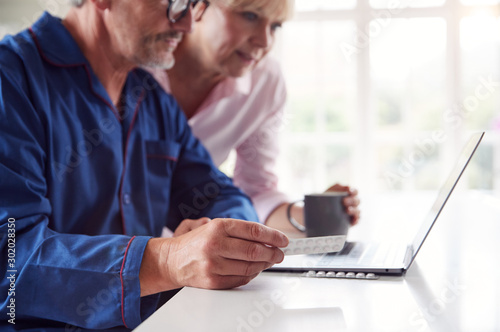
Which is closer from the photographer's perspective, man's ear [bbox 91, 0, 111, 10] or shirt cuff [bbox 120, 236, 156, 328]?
shirt cuff [bbox 120, 236, 156, 328]

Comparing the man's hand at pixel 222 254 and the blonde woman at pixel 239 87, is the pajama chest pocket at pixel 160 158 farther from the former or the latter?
the man's hand at pixel 222 254

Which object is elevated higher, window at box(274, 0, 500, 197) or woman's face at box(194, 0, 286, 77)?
woman's face at box(194, 0, 286, 77)

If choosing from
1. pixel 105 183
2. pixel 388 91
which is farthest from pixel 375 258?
pixel 388 91

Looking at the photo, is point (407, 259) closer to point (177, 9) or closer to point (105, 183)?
point (105, 183)

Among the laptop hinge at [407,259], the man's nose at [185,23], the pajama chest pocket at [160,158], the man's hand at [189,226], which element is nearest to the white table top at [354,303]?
the laptop hinge at [407,259]

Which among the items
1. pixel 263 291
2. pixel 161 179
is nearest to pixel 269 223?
pixel 161 179

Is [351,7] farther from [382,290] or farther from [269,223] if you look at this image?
[382,290]

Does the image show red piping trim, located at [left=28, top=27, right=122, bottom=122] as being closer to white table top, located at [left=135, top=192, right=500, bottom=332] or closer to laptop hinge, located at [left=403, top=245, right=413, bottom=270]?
white table top, located at [left=135, top=192, right=500, bottom=332]

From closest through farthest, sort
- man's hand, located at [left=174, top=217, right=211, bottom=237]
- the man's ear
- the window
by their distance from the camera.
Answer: man's hand, located at [left=174, top=217, right=211, bottom=237], the man's ear, the window

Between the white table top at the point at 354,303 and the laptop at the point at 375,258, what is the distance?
0.7 inches

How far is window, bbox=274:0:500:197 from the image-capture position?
4.44 meters

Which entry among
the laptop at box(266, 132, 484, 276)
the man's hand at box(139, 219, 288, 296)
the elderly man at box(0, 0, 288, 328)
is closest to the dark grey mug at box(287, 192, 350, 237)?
the laptop at box(266, 132, 484, 276)

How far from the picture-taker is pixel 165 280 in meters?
0.67

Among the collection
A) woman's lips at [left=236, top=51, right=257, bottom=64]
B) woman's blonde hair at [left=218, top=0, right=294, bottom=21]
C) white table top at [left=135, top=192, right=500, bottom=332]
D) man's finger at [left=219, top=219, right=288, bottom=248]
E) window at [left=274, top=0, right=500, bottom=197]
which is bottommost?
window at [left=274, top=0, right=500, bottom=197]
